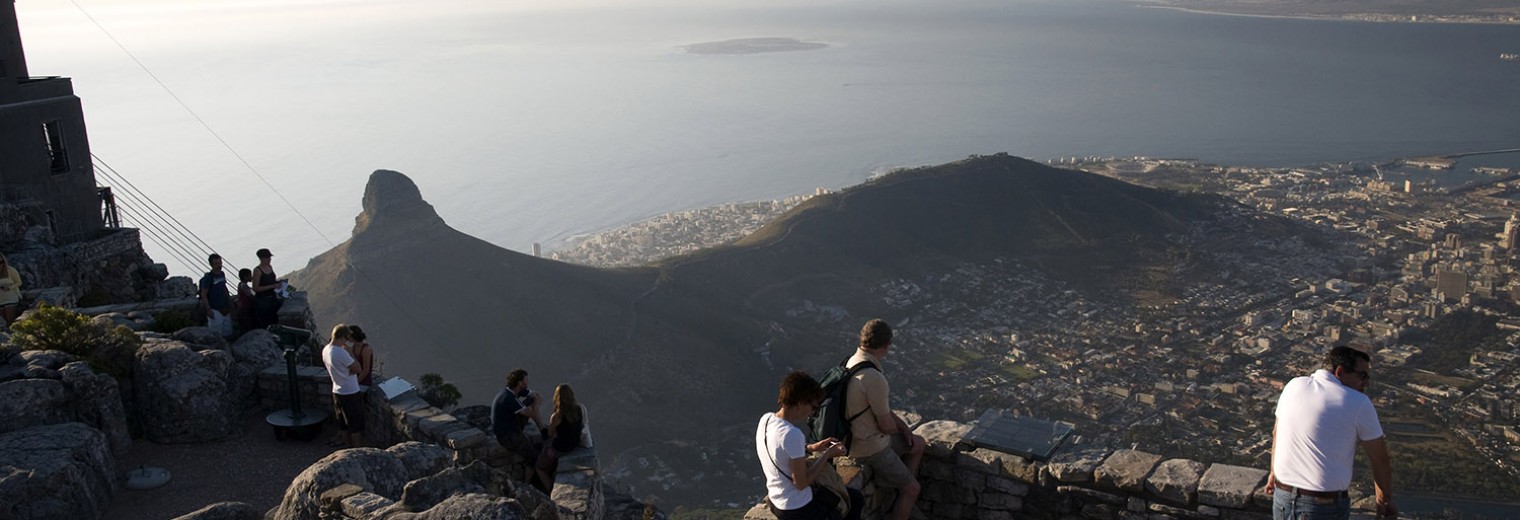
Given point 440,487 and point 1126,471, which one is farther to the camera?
point 1126,471

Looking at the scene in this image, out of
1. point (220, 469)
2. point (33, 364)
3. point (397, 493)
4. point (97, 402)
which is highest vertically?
point (33, 364)

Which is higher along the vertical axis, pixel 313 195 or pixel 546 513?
pixel 546 513

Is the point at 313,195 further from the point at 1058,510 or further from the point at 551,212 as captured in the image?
the point at 1058,510

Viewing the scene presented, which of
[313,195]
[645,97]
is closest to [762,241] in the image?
[313,195]

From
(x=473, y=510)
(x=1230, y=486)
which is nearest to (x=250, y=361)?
(x=473, y=510)

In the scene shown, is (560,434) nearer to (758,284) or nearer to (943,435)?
(943,435)

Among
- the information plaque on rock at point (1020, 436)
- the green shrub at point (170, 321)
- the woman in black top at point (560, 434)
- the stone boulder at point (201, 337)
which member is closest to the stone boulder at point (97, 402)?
the stone boulder at point (201, 337)

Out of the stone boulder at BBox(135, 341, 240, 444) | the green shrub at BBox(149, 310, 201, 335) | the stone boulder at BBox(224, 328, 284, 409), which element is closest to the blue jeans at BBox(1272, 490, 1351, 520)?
the stone boulder at BBox(135, 341, 240, 444)

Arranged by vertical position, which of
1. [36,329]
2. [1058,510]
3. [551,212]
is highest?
[36,329]
